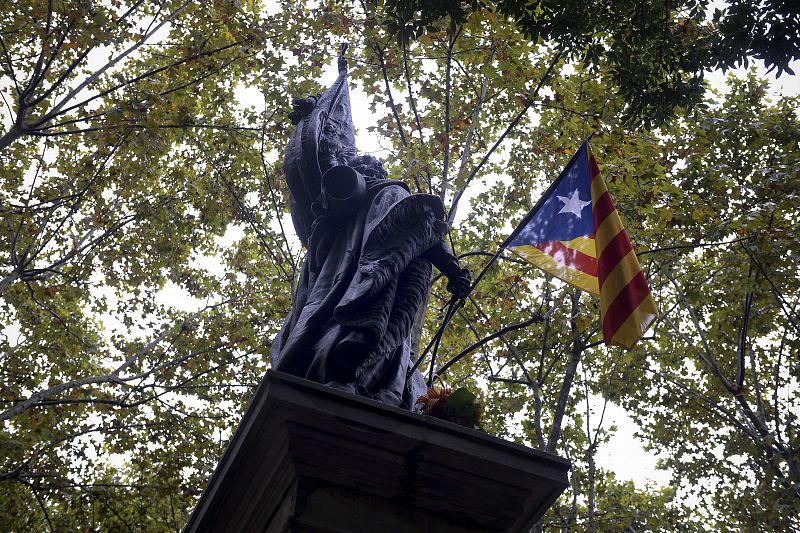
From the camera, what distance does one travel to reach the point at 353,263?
4.41 metres

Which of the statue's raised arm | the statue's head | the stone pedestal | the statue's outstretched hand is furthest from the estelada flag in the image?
the stone pedestal

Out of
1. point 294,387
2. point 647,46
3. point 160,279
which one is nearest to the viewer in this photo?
point 294,387

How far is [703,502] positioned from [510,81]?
886 centimetres

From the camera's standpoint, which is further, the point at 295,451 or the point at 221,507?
the point at 221,507

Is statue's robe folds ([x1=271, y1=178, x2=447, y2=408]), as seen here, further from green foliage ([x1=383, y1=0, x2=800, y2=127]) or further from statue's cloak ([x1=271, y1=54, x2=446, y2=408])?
green foliage ([x1=383, y1=0, x2=800, y2=127])

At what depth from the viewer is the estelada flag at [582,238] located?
5.07 metres

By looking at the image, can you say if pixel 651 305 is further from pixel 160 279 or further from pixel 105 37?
pixel 160 279

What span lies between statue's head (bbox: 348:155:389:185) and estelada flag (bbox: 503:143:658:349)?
3.59 feet

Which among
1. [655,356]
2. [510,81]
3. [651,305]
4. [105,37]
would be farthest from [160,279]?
[651,305]

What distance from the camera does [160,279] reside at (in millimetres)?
14641

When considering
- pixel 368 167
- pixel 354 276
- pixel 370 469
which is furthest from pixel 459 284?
pixel 370 469

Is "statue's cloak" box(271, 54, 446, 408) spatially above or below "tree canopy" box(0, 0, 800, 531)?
below

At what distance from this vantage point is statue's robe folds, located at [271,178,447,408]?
3.79 m

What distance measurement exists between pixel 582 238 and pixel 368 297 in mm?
2328
